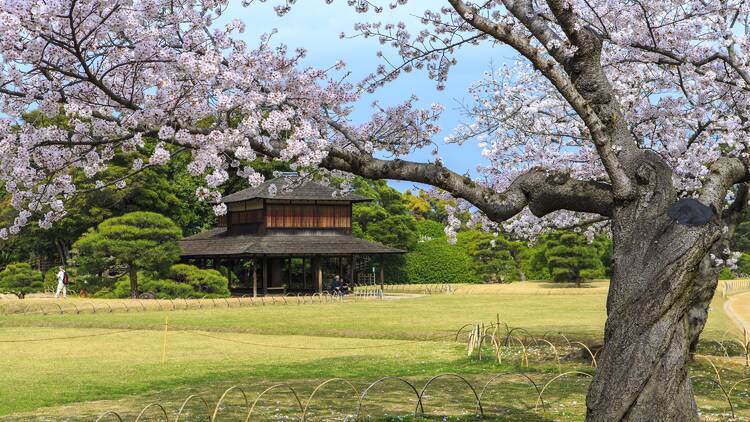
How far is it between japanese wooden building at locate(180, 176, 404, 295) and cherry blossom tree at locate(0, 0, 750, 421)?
27419 millimetres

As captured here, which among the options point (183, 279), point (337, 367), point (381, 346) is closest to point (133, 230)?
point (183, 279)

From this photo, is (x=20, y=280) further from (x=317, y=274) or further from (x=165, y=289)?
(x=317, y=274)

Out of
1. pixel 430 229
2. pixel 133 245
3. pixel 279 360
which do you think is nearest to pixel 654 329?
pixel 279 360

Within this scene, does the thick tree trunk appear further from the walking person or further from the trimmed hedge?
the walking person

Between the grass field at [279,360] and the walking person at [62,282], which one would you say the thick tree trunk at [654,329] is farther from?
the walking person at [62,282]

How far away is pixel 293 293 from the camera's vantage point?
128 ft

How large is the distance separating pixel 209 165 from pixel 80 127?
1575 millimetres

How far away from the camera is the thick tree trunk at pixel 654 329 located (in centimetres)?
655

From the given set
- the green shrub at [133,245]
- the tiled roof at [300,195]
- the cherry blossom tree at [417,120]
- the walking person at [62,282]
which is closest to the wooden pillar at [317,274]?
the tiled roof at [300,195]

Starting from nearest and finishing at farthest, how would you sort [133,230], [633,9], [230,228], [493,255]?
1. [633,9]
2. [133,230]
3. [230,228]
4. [493,255]

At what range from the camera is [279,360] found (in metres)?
15.4

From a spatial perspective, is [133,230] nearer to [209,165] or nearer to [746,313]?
[746,313]

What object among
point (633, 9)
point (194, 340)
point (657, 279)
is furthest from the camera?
point (194, 340)

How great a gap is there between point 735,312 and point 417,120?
834 inches
